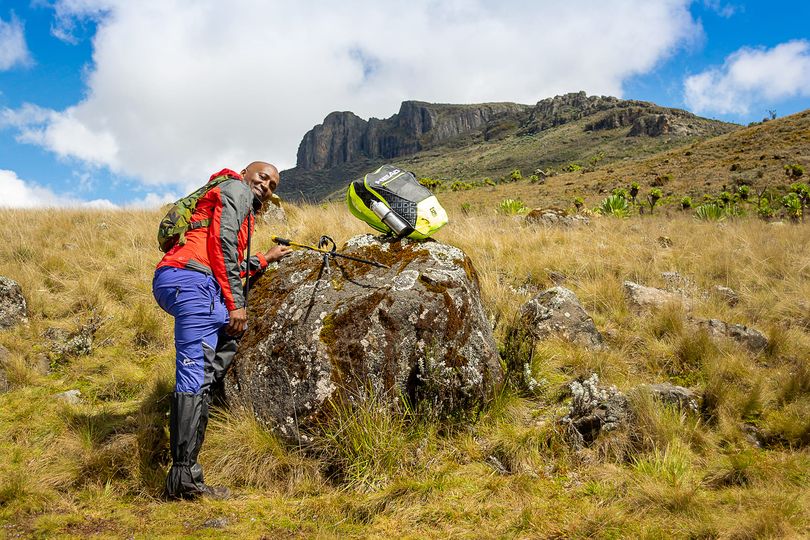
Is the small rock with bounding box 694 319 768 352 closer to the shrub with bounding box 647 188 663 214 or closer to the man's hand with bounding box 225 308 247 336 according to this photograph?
the man's hand with bounding box 225 308 247 336

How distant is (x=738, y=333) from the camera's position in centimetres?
421

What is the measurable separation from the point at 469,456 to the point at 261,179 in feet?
7.89

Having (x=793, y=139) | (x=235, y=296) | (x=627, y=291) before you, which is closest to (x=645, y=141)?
(x=793, y=139)

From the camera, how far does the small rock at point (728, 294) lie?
5418mm

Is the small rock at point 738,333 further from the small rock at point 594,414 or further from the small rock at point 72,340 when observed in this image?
the small rock at point 72,340

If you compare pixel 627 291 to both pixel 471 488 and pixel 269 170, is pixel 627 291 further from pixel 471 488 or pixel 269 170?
pixel 269 170

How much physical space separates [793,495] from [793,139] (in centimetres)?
3421

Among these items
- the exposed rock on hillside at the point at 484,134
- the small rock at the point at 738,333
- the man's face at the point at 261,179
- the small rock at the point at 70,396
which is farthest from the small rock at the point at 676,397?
the exposed rock on hillside at the point at 484,134

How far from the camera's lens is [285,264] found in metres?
3.72

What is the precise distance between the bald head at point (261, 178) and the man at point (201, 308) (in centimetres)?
17

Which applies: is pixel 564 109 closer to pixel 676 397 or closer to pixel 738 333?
pixel 738 333

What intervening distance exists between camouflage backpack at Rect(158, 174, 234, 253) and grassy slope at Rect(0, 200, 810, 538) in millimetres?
1258

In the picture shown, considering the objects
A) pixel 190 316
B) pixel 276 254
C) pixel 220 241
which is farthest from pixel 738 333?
pixel 190 316

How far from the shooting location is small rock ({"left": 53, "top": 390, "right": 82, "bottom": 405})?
3.83m
